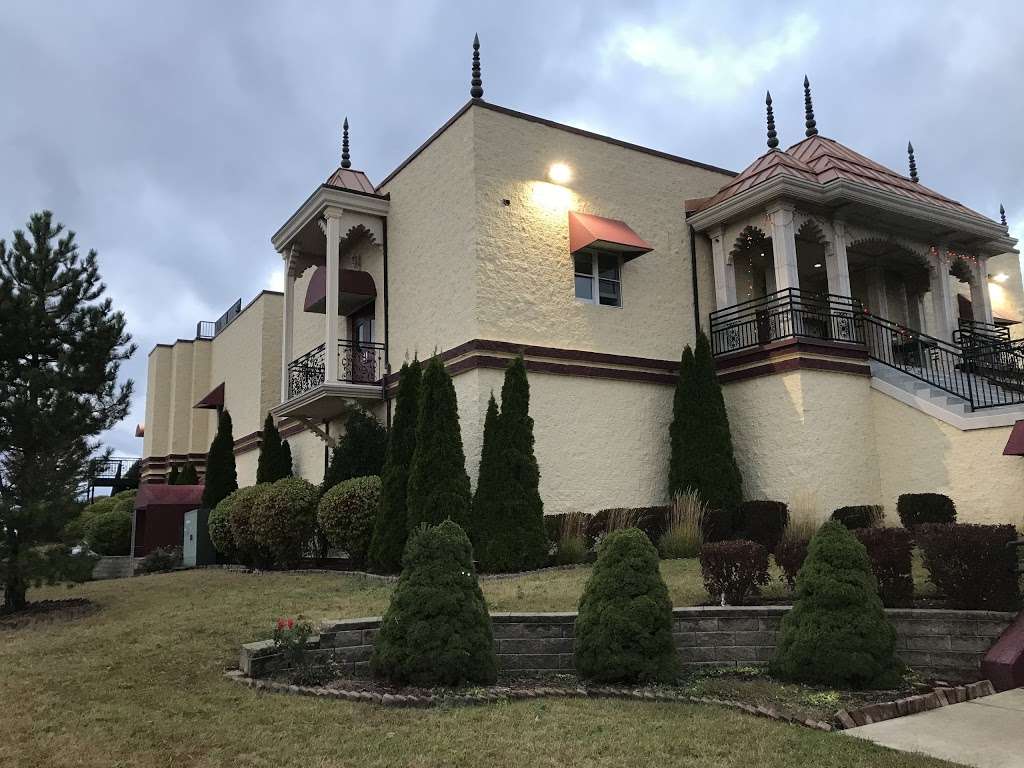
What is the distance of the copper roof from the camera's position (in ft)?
53.1

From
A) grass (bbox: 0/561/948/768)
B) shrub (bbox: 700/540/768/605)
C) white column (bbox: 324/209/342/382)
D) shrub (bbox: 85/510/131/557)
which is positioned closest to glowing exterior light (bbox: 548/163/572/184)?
white column (bbox: 324/209/342/382)

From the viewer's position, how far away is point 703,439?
583 inches

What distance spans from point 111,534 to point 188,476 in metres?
5.46

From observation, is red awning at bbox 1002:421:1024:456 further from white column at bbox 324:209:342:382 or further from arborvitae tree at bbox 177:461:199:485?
arborvitae tree at bbox 177:461:199:485

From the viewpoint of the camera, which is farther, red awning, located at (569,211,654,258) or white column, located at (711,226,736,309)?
white column, located at (711,226,736,309)

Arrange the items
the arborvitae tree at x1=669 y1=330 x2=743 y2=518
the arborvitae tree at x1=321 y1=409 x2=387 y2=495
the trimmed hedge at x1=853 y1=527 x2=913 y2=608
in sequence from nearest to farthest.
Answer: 1. the trimmed hedge at x1=853 y1=527 x2=913 y2=608
2. the arborvitae tree at x1=669 y1=330 x2=743 y2=518
3. the arborvitae tree at x1=321 y1=409 x2=387 y2=495

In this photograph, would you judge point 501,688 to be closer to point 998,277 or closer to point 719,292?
point 719,292

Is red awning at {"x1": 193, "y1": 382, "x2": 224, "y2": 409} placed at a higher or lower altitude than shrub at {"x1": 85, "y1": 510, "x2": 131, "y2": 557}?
higher

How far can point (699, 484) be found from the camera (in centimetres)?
1457

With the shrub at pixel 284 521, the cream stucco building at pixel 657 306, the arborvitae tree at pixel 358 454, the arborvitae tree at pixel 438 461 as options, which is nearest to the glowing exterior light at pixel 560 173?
the cream stucco building at pixel 657 306

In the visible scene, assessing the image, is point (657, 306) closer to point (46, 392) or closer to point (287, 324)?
point (287, 324)

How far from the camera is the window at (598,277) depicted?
16.0m

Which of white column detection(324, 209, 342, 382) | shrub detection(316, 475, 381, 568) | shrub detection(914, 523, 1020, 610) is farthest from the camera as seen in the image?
white column detection(324, 209, 342, 382)

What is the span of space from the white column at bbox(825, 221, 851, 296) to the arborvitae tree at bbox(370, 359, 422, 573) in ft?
28.0
